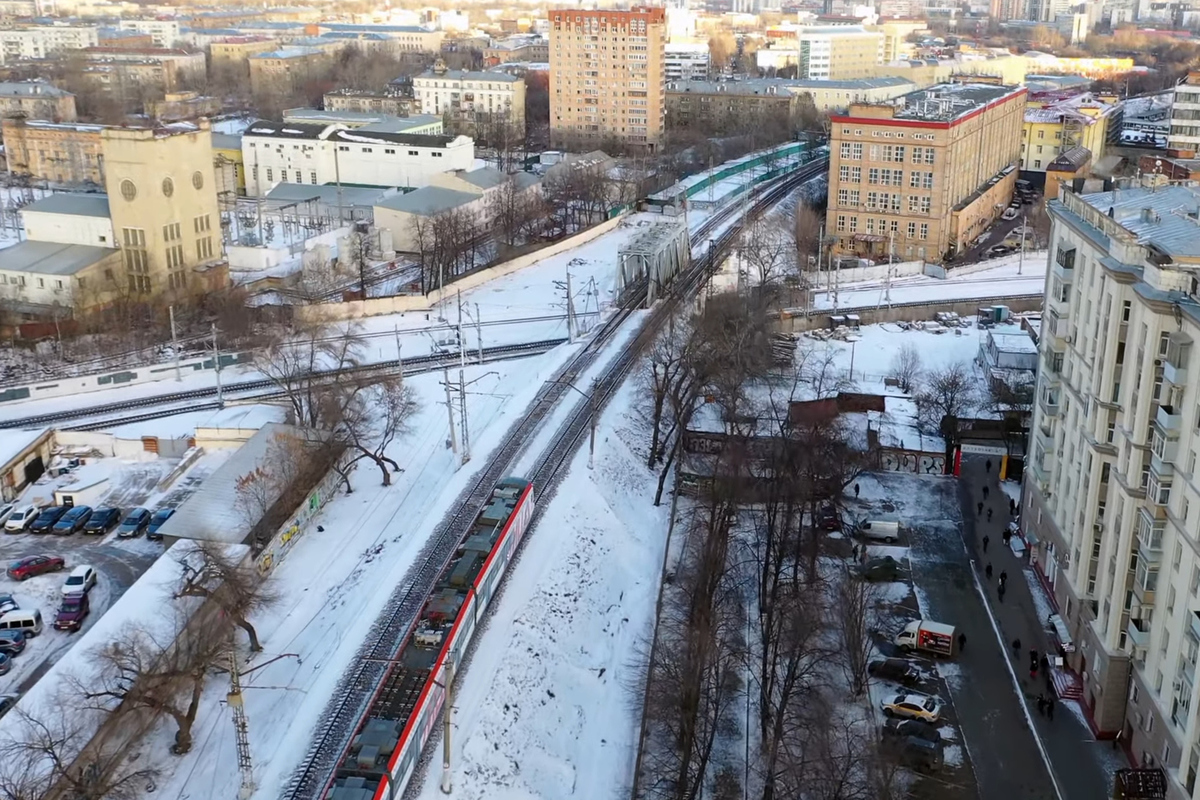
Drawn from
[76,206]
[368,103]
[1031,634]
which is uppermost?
[368,103]

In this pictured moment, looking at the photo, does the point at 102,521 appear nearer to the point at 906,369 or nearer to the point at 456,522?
the point at 456,522

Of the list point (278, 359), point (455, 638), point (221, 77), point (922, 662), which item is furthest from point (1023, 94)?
point (221, 77)

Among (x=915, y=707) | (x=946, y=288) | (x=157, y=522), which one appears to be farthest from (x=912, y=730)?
(x=946, y=288)

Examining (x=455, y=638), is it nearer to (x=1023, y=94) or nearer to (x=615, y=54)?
(x=1023, y=94)

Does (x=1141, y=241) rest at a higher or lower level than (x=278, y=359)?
higher

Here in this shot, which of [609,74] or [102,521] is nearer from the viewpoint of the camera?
[102,521]

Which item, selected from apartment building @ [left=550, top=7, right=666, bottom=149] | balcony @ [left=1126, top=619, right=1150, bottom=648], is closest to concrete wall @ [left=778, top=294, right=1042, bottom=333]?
balcony @ [left=1126, top=619, right=1150, bottom=648]
